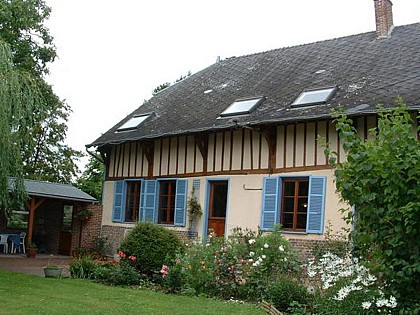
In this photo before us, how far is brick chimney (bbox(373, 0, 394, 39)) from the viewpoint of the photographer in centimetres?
1499

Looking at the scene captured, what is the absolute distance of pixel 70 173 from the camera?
2950cm

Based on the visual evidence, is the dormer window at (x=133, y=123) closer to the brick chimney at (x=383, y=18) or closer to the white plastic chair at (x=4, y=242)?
the white plastic chair at (x=4, y=242)

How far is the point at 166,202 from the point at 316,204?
Answer: 205 inches

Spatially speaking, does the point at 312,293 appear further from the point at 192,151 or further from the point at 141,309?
the point at 192,151

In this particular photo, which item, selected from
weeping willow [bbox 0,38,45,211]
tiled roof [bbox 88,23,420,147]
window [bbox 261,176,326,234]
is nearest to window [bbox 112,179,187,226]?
tiled roof [bbox 88,23,420,147]


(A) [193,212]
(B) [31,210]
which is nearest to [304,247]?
(A) [193,212]

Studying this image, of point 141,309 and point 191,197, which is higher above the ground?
point 191,197

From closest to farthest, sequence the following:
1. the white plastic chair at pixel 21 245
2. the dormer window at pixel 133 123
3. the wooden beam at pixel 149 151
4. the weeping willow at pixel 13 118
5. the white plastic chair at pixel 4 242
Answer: the weeping willow at pixel 13 118, the wooden beam at pixel 149 151, the dormer window at pixel 133 123, the white plastic chair at pixel 4 242, the white plastic chair at pixel 21 245

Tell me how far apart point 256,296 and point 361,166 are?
574 cm

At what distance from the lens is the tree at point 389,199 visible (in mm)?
4598

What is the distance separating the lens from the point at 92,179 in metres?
32.5

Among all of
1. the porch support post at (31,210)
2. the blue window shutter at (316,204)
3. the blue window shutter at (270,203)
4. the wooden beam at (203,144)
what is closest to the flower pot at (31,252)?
the porch support post at (31,210)

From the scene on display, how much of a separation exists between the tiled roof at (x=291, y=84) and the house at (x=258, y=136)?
1.7 inches

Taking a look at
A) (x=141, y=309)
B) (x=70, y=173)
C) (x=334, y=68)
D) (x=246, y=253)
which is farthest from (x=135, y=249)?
(x=70, y=173)
